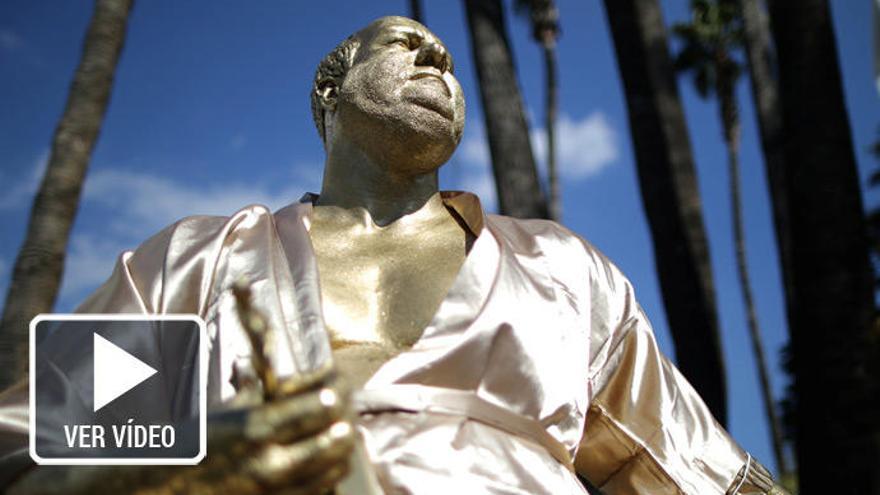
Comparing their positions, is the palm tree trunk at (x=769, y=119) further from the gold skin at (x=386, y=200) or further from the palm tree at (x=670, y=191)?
the gold skin at (x=386, y=200)

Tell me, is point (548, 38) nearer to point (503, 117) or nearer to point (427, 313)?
point (503, 117)

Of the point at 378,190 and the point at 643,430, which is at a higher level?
the point at 378,190

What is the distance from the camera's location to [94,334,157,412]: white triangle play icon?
264 cm

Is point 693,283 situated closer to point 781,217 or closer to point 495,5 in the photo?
point 781,217

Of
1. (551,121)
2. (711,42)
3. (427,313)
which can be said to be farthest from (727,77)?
(427,313)

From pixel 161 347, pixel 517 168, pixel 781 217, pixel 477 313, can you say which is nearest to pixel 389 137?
pixel 477 313

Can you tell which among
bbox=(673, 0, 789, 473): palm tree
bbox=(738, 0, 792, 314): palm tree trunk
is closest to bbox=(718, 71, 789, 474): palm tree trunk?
bbox=(673, 0, 789, 473): palm tree

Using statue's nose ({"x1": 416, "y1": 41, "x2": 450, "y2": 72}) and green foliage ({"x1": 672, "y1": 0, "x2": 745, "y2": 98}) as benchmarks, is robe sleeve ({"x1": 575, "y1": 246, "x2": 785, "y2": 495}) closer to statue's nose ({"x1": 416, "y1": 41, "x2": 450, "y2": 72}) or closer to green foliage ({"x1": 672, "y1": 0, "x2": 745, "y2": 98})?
statue's nose ({"x1": 416, "y1": 41, "x2": 450, "y2": 72})

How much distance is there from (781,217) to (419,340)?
26.6ft

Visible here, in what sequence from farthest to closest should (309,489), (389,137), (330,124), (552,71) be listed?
(552,71)
(330,124)
(389,137)
(309,489)

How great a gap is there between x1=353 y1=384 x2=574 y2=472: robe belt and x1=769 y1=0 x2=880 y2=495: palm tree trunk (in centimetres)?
388

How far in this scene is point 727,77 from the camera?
27438 millimetres

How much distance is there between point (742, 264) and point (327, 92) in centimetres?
2257

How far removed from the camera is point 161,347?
9.33 feet
